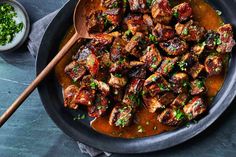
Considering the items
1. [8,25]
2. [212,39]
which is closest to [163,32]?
[212,39]

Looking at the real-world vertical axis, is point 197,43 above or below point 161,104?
above

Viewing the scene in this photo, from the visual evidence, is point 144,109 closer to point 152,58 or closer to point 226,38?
point 152,58

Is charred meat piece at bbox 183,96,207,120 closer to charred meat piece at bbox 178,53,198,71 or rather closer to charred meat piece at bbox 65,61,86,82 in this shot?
charred meat piece at bbox 178,53,198,71

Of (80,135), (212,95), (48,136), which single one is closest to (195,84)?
(212,95)

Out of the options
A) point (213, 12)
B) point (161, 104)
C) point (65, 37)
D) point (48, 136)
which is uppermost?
point (213, 12)

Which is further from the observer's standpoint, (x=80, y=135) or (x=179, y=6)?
(x=80, y=135)

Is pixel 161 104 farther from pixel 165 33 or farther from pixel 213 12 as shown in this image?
pixel 213 12

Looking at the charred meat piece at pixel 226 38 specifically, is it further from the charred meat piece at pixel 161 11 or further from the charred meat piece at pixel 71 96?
the charred meat piece at pixel 71 96
